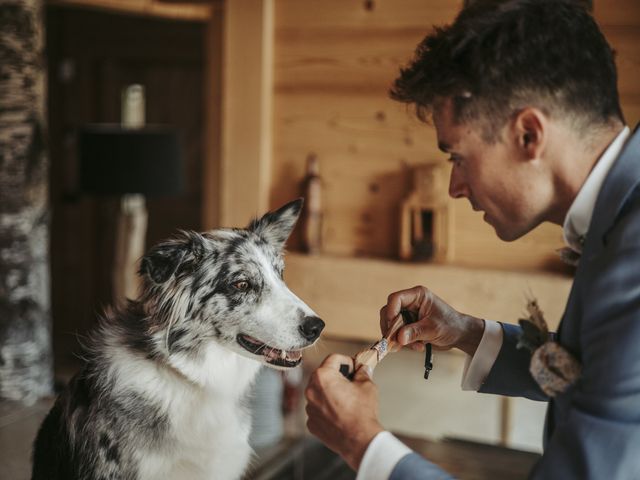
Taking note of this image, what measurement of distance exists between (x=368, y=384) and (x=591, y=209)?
45 centimetres

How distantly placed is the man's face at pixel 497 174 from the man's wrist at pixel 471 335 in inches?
13.7

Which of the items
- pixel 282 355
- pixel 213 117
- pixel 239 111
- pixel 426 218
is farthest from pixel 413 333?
pixel 213 117

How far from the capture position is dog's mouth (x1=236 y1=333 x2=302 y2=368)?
1452mm

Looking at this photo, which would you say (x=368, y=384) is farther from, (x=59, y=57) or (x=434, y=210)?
(x=59, y=57)

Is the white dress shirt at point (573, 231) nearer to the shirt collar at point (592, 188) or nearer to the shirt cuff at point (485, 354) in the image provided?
the shirt collar at point (592, 188)

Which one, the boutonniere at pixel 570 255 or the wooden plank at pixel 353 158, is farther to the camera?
the wooden plank at pixel 353 158

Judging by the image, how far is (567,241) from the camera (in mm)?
1235

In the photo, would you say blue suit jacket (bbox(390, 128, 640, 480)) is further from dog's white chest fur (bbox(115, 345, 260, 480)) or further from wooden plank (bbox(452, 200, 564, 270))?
wooden plank (bbox(452, 200, 564, 270))

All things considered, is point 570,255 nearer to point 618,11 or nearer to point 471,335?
point 471,335

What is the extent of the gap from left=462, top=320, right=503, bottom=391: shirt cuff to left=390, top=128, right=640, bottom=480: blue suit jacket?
14.8 inches

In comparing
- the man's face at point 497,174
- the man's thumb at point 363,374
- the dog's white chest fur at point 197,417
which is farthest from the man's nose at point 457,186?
the dog's white chest fur at point 197,417

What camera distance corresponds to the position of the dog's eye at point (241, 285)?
5.16ft

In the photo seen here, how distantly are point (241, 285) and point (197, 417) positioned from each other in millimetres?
297

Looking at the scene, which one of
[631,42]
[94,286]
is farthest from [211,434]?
[94,286]
